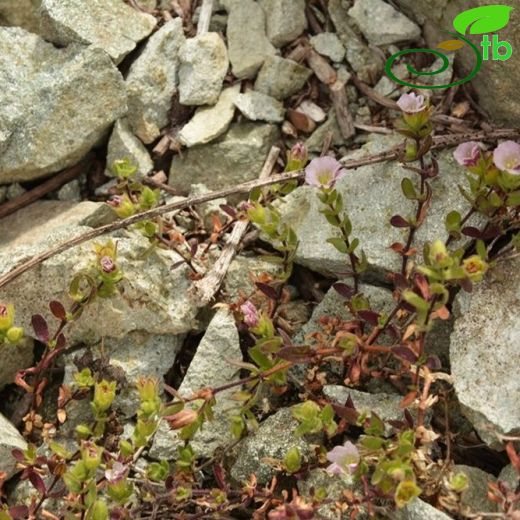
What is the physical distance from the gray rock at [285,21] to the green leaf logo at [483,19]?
0.73 metres

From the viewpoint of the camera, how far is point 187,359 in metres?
3.75

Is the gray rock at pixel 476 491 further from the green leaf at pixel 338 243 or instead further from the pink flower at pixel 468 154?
the pink flower at pixel 468 154

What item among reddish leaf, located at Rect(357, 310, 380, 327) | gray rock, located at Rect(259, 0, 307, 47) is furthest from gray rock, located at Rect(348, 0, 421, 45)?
reddish leaf, located at Rect(357, 310, 380, 327)

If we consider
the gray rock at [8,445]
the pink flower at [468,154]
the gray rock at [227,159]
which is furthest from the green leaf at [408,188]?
the gray rock at [8,445]

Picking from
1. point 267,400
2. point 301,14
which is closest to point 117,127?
point 301,14

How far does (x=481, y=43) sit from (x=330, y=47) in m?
0.70

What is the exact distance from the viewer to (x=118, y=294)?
362 cm

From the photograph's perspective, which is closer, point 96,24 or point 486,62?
point 486,62

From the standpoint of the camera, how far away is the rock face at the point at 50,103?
3809 millimetres

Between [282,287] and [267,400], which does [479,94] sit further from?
[267,400]

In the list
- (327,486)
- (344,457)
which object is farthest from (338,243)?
(327,486)

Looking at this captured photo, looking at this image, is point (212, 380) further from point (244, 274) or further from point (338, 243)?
point (338, 243)

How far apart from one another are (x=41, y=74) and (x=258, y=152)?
3.36 feet

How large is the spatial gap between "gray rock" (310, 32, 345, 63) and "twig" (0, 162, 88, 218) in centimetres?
122
